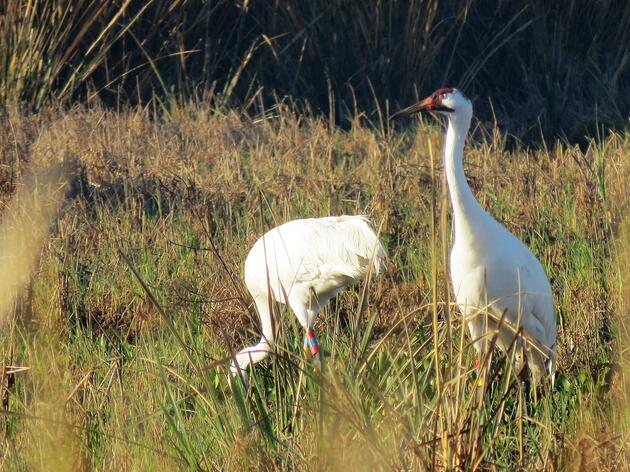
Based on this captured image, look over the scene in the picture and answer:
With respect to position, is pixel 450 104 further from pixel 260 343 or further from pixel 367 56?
pixel 367 56

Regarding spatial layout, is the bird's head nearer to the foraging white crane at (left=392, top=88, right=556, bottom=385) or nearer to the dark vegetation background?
the foraging white crane at (left=392, top=88, right=556, bottom=385)

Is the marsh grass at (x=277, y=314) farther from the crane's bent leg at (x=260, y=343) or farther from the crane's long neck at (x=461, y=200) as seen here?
the crane's long neck at (x=461, y=200)

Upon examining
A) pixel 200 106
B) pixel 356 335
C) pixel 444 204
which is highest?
pixel 444 204

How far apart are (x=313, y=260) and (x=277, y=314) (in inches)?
27.2

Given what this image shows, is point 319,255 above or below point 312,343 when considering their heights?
above

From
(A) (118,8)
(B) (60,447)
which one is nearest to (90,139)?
(A) (118,8)

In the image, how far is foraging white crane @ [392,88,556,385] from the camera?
3.43m

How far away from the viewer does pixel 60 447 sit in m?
1.73

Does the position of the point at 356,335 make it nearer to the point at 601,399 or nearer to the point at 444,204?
the point at 444,204

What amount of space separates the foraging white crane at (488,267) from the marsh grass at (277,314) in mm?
144

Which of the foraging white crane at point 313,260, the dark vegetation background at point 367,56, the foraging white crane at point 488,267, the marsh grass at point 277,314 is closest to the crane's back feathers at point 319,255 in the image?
the foraging white crane at point 313,260

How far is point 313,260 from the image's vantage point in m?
4.11

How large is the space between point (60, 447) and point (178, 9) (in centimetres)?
659

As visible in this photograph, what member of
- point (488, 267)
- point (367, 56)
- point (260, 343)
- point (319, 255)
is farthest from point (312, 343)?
point (367, 56)
